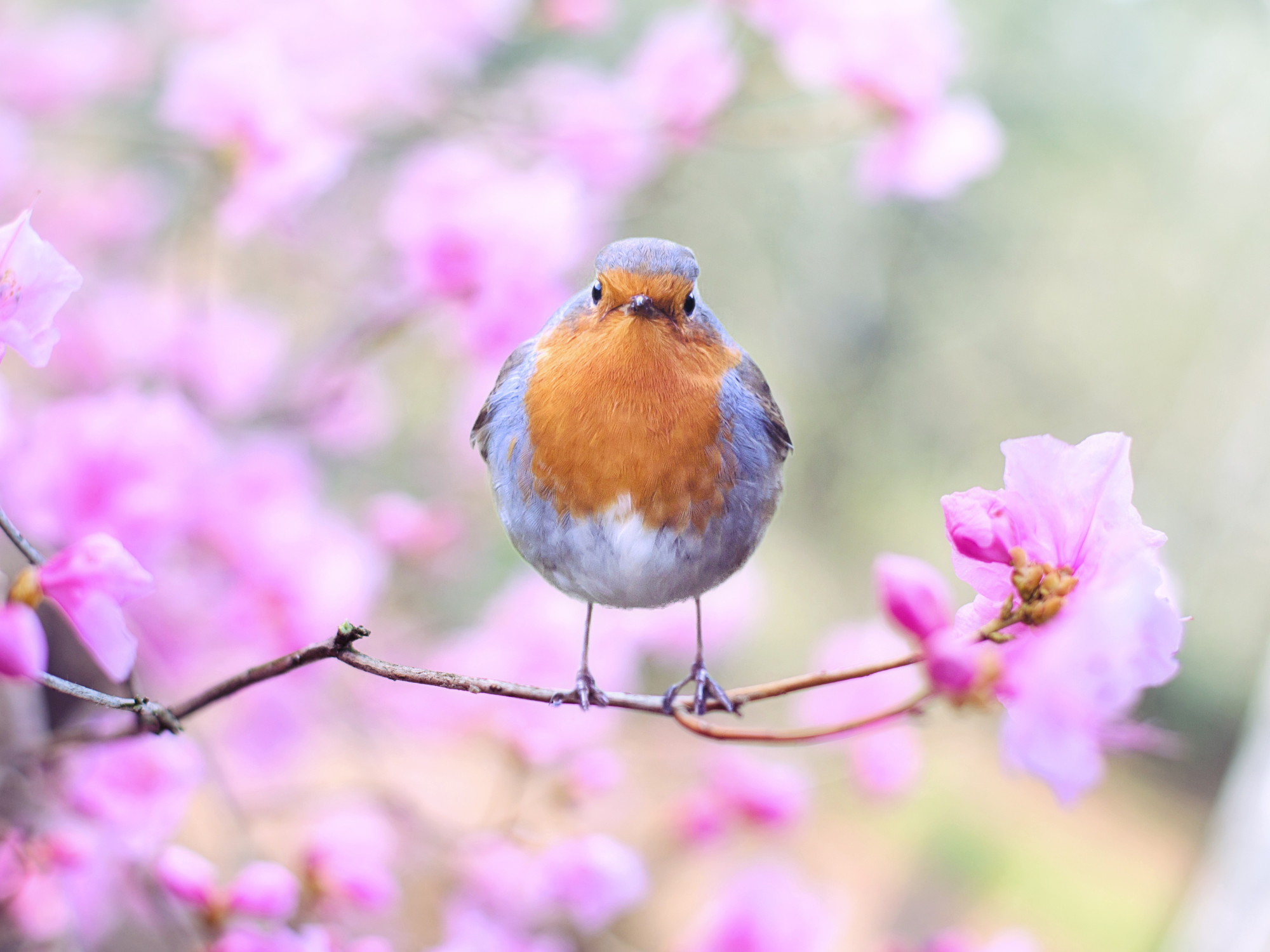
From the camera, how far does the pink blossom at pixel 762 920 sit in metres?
1.12

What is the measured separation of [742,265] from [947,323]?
1.29 m

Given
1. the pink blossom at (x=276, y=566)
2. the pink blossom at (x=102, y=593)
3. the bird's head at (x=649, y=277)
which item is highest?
the pink blossom at (x=276, y=566)

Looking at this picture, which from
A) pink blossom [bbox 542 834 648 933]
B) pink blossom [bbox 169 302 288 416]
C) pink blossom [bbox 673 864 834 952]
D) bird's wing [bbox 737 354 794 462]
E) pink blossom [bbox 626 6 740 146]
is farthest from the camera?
pink blossom [bbox 169 302 288 416]

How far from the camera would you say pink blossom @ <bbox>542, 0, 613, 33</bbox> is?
1.65 m

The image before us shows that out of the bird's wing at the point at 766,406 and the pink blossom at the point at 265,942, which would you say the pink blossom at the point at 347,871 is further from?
the bird's wing at the point at 766,406

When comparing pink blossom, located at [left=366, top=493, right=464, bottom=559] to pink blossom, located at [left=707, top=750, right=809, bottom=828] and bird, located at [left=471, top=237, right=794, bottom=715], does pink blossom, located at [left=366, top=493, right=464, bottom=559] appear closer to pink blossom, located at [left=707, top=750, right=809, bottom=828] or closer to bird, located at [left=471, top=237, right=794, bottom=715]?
pink blossom, located at [left=707, top=750, right=809, bottom=828]

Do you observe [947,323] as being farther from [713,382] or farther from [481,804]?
[713,382]

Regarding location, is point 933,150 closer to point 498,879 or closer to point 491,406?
point 491,406

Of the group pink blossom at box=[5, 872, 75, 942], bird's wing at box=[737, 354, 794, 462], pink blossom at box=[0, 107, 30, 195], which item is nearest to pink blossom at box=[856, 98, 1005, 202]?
bird's wing at box=[737, 354, 794, 462]

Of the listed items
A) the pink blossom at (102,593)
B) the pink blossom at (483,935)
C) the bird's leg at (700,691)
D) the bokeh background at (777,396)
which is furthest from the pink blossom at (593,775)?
the pink blossom at (102,593)

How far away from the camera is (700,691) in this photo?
642 mm

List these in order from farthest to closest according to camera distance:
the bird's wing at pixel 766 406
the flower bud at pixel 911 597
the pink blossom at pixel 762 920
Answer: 1. the pink blossom at pixel 762 920
2. the bird's wing at pixel 766 406
3. the flower bud at pixel 911 597

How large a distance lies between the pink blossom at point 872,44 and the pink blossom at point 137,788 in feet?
3.29

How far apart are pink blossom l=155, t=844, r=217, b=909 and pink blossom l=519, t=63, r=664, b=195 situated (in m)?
0.98
